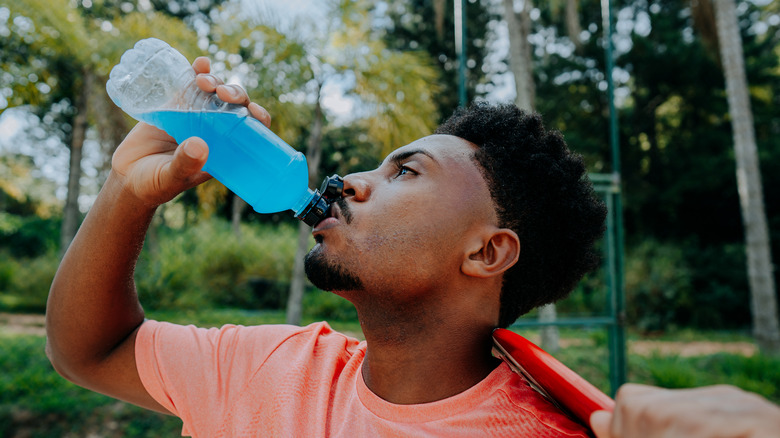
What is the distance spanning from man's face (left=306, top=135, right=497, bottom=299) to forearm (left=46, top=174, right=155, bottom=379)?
0.55m

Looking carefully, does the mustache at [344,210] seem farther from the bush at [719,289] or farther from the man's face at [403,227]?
the bush at [719,289]

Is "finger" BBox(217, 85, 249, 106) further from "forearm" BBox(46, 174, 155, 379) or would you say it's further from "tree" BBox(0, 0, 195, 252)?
"tree" BBox(0, 0, 195, 252)

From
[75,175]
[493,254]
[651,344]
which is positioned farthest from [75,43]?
[651,344]

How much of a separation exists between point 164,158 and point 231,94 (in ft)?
0.87

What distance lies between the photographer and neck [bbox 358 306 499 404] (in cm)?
151

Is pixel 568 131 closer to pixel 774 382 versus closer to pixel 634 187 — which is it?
pixel 634 187

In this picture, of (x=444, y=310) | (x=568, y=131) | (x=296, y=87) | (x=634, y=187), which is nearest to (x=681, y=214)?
(x=634, y=187)

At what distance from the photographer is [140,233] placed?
1615 millimetres

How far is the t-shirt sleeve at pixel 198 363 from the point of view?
1570mm

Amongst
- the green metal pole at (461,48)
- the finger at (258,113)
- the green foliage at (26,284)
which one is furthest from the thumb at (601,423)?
the green foliage at (26,284)

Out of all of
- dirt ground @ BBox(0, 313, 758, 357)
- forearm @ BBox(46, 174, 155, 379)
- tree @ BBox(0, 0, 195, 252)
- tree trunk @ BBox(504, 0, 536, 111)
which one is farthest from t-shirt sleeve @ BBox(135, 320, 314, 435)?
dirt ground @ BBox(0, 313, 758, 357)

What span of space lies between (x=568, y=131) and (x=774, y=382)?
40.5 ft

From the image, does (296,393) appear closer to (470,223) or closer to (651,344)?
(470,223)

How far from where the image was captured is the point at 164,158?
1530 mm
